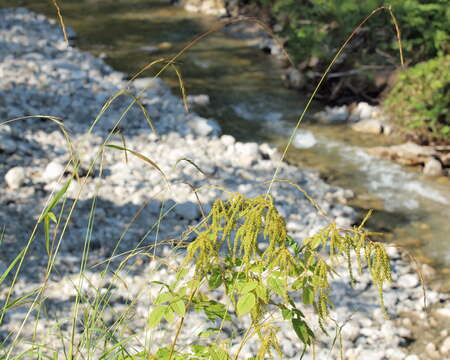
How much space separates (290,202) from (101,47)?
5232mm

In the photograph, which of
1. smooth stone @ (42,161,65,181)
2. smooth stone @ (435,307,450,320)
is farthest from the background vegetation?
smooth stone @ (42,161,65,181)

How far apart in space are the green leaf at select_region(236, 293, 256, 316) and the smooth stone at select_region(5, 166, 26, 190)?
3254 mm

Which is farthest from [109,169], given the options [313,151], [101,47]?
[101,47]

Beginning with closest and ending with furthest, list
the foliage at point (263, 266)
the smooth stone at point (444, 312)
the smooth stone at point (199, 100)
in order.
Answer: the foliage at point (263, 266) < the smooth stone at point (444, 312) < the smooth stone at point (199, 100)

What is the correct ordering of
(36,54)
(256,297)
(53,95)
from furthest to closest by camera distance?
(36,54) → (53,95) → (256,297)

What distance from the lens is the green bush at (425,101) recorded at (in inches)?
226

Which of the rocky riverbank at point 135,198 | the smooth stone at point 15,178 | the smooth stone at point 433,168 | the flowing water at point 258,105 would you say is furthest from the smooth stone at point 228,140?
the smooth stone at point 15,178

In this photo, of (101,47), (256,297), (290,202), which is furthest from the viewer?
(101,47)

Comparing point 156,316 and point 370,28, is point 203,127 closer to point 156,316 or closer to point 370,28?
point 370,28

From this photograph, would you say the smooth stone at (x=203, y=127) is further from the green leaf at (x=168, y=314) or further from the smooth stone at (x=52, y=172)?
the green leaf at (x=168, y=314)

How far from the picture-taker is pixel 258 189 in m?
4.79

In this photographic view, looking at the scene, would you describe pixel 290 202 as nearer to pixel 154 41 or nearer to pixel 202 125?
pixel 202 125

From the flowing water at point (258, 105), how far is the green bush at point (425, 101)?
15.7 inches

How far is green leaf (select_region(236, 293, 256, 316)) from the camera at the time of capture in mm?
1248
